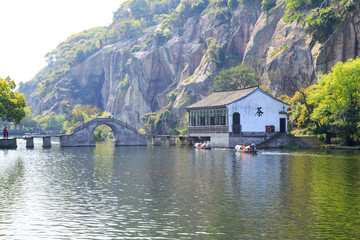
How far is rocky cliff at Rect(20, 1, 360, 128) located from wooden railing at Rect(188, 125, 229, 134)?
17787mm

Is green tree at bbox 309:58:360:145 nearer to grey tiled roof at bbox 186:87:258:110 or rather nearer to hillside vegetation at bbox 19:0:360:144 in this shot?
grey tiled roof at bbox 186:87:258:110

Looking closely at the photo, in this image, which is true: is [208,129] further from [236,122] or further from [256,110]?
[256,110]

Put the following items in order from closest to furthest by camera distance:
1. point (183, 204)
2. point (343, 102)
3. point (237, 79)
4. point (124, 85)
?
1. point (183, 204)
2. point (343, 102)
3. point (237, 79)
4. point (124, 85)

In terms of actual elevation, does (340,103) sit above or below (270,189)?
above

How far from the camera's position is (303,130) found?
3511 inches

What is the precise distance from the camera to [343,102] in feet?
249

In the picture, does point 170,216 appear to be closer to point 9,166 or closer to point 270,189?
point 270,189

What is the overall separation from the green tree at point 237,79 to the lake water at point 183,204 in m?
69.4

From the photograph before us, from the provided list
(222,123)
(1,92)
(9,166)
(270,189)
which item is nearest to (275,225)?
(270,189)

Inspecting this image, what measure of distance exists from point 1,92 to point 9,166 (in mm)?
41963

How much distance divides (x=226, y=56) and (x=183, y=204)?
395ft

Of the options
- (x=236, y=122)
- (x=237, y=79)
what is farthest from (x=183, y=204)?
(x=237, y=79)

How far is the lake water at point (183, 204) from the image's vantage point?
73.0 ft

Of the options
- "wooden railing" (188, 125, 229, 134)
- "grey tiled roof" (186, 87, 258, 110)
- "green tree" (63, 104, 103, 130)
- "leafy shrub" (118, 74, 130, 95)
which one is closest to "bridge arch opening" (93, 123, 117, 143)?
"green tree" (63, 104, 103, 130)
